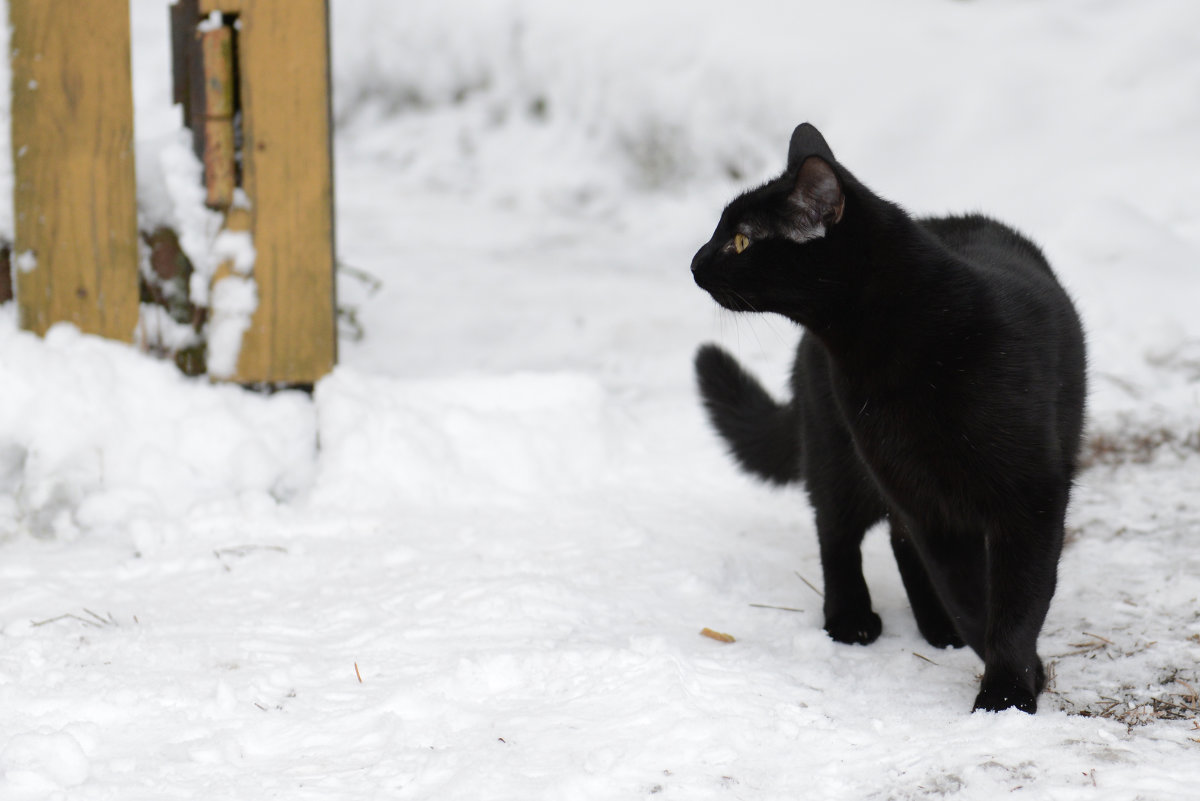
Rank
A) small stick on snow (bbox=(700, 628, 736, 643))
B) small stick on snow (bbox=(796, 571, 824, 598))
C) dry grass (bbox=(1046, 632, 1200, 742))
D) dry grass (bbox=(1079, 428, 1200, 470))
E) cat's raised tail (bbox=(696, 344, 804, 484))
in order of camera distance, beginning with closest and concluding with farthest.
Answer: dry grass (bbox=(1046, 632, 1200, 742)) < small stick on snow (bbox=(700, 628, 736, 643)) < small stick on snow (bbox=(796, 571, 824, 598)) < cat's raised tail (bbox=(696, 344, 804, 484)) < dry grass (bbox=(1079, 428, 1200, 470))

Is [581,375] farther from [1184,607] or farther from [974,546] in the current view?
[1184,607]

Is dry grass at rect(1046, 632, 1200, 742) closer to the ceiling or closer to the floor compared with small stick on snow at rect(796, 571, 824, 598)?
closer to the ceiling

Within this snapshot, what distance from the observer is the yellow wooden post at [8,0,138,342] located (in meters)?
2.95

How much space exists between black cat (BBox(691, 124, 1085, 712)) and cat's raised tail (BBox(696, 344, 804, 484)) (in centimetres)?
60

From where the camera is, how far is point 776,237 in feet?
6.81

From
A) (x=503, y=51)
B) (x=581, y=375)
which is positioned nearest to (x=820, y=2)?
(x=503, y=51)

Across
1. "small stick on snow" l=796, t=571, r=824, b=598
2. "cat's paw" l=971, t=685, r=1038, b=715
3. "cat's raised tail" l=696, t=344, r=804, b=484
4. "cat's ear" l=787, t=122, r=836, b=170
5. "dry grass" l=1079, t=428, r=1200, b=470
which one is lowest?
"small stick on snow" l=796, t=571, r=824, b=598

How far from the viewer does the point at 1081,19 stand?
5.36 m

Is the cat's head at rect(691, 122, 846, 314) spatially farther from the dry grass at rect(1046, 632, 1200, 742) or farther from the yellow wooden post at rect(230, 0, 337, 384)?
the yellow wooden post at rect(230, 0, 337, 384)

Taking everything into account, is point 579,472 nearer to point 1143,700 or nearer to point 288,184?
point 288,184

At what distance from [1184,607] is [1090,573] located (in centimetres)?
26

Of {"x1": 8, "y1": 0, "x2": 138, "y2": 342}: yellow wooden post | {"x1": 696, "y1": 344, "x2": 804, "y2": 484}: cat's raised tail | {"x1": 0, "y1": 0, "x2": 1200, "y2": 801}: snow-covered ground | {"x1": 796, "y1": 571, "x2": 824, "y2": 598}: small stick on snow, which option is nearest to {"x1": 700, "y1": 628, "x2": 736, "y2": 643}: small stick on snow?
{"x1": 0, "y1": 0, "x2": 1200, "y2": 801}: snow-covered ground

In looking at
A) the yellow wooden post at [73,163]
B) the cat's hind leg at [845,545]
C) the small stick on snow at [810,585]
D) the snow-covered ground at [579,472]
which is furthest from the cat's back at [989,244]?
the yellow wooden post at [73,163]

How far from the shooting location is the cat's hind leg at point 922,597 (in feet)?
7.79
